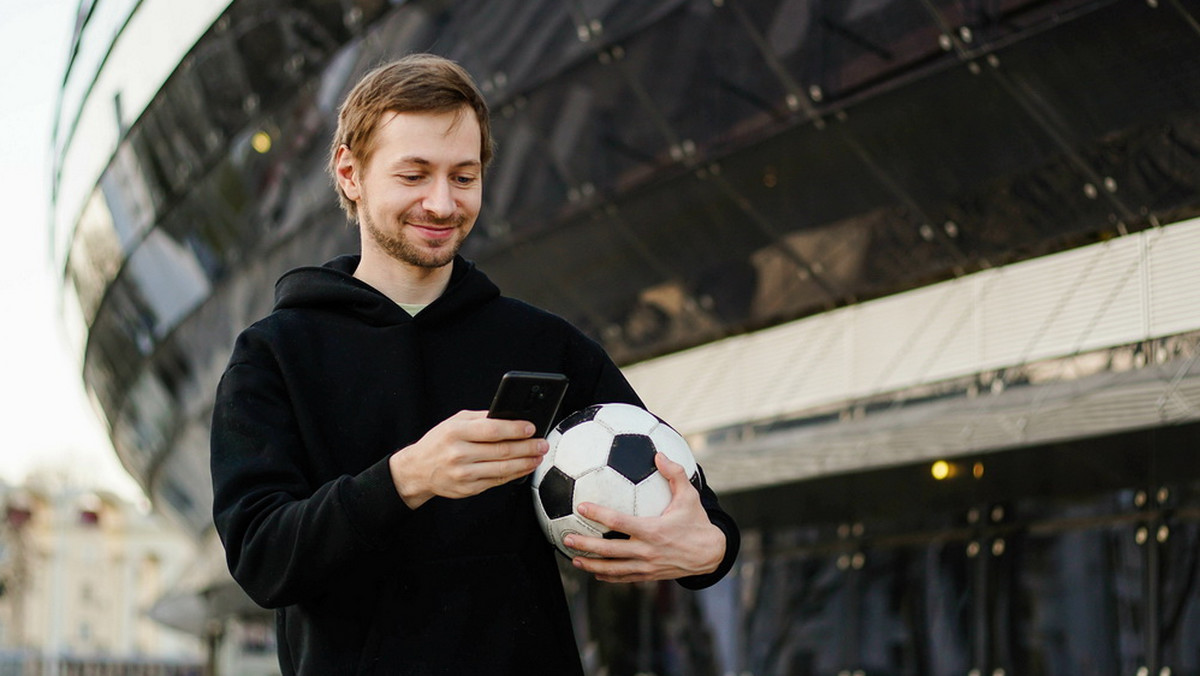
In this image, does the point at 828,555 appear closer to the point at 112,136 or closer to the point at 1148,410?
the point at 1148,410

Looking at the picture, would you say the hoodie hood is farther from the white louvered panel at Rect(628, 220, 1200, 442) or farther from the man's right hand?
the white louvered panel at Rect(628, 220, 1200, 442)

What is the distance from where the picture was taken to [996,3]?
11406 mm

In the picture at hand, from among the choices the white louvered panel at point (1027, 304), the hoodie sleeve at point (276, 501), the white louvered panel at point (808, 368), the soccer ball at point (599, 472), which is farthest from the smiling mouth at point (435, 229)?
the white louvered panel at point (808, 368)

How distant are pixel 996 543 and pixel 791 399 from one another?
9.13ft

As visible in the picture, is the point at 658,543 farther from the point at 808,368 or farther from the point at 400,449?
the point at 808,368

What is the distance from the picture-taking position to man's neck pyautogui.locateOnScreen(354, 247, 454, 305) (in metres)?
3.29

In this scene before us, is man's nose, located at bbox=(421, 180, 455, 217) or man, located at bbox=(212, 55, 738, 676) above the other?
man's nose, located at bbox=(421, 180, 455, 217)

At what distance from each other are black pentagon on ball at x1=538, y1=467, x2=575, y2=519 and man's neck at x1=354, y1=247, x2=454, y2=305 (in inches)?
18.5

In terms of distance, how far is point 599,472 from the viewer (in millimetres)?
3211

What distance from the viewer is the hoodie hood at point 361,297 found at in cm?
321

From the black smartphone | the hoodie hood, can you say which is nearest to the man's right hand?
the black smartphone

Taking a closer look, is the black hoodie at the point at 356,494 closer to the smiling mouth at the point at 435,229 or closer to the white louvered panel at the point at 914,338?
the smiling mouth at the point at 435,229

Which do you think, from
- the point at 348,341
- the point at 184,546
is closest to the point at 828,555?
the point at 348,341

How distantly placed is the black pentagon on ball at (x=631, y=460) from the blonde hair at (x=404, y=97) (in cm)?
66
